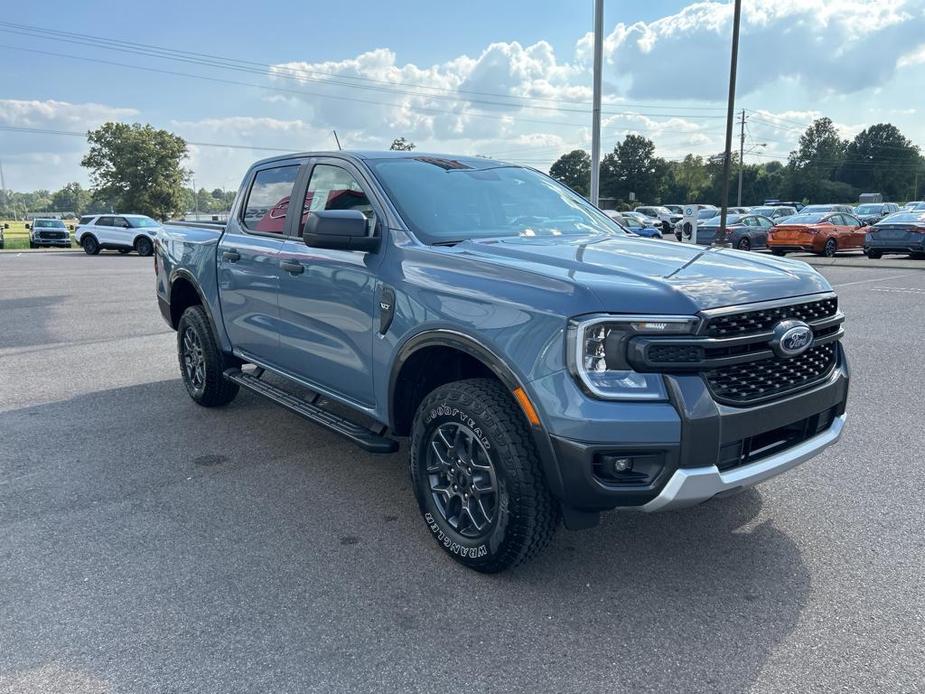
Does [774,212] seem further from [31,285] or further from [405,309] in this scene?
[405,309]

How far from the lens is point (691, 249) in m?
3.81

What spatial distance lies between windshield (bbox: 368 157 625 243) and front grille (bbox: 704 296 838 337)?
1.43m

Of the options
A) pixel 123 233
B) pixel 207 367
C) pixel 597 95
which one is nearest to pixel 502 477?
pixel 207 367

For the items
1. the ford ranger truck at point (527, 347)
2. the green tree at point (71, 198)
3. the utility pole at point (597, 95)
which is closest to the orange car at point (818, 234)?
the utility pole at point (597, 95)

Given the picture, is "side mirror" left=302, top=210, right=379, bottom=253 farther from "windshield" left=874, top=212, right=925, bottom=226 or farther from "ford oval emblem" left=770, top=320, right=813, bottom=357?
"windshield" left=874, top=212, right=925, bottom=226

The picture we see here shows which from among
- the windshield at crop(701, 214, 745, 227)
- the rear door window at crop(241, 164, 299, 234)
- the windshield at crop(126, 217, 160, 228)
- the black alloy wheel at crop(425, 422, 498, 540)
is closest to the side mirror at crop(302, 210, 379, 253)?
the black alloy wheel at crop(425, 422, 498, 540)

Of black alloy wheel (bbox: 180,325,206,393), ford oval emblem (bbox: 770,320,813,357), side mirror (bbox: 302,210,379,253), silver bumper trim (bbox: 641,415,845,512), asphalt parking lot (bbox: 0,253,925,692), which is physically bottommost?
asphalt parking lot (bbox: 0,253,925,692)

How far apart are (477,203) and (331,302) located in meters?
1.00

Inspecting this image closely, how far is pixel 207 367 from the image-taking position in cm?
568

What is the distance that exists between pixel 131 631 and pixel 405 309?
1.78 m

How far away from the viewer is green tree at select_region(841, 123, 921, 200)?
4129 inches

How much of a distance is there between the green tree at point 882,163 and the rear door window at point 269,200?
4598 inches

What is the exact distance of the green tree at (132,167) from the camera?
63.2 meters

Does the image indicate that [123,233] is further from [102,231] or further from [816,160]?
[816,160]
